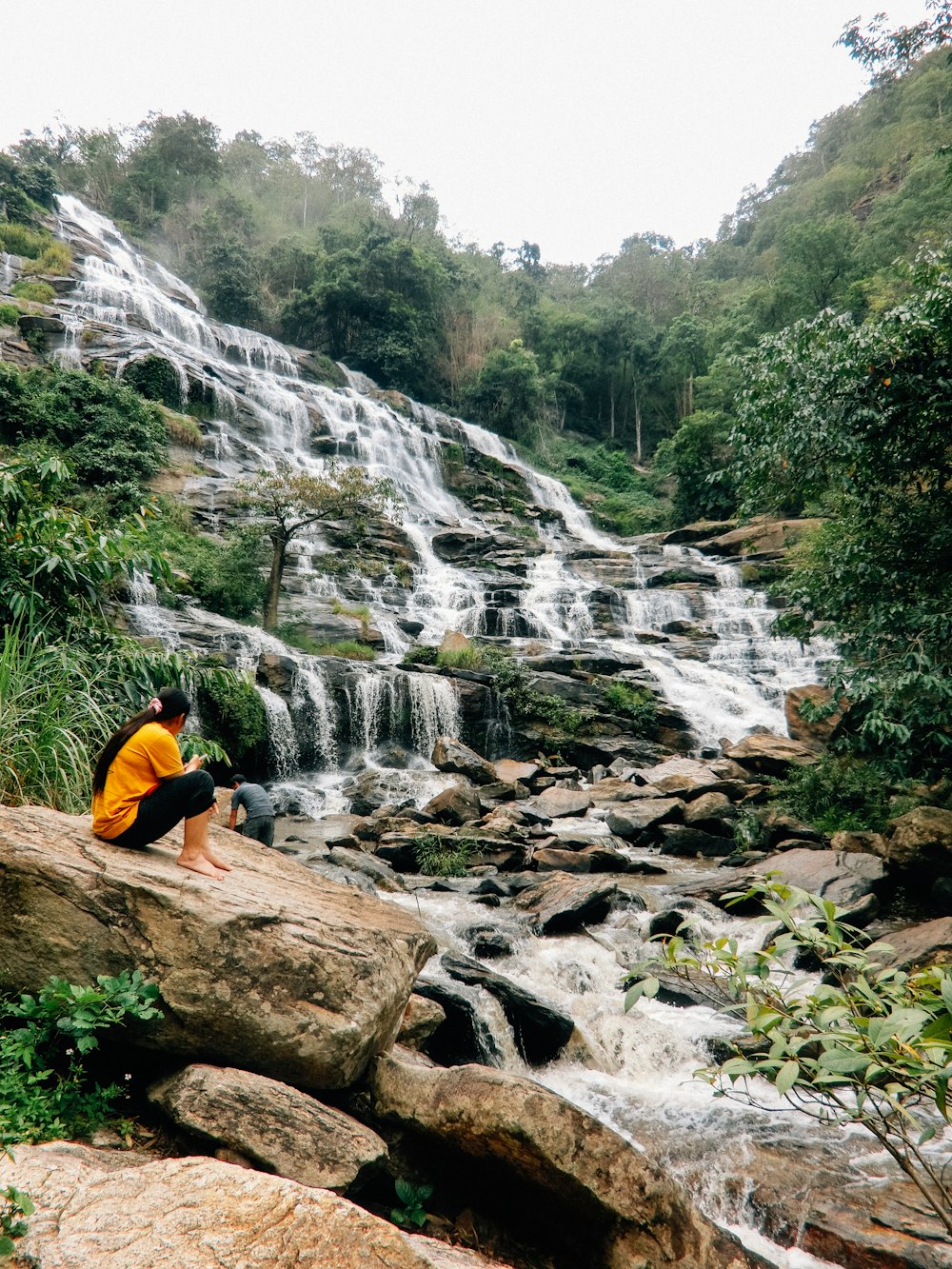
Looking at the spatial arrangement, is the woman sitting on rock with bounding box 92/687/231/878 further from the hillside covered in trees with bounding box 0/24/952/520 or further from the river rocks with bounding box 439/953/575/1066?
the hillside covered in trees with bounding box 0/24/952/520

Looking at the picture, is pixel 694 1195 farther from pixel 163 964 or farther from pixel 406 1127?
pixel 163 964

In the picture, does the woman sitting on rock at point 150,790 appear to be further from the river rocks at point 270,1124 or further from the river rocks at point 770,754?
the river rocks at point 770,754

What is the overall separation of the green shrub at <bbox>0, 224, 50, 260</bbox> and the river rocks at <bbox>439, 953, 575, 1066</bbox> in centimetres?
3429

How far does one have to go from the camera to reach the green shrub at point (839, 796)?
9219mm

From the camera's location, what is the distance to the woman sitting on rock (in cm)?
359

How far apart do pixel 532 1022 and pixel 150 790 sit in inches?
113

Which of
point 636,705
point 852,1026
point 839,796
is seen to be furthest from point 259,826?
point 636,705

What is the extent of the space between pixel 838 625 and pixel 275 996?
767cm

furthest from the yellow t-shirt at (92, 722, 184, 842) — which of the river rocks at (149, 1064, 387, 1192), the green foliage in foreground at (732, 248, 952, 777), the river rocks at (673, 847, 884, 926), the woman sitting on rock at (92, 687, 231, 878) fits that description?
the green foliage in foreground at (732, 248, 952, 777)

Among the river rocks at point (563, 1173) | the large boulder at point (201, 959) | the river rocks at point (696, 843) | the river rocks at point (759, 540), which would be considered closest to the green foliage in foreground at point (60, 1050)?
the large boulder at point (201, 959)

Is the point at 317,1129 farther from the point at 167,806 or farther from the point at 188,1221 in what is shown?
the point at 167,806

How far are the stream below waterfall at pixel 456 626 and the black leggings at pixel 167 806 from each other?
2.16 meters

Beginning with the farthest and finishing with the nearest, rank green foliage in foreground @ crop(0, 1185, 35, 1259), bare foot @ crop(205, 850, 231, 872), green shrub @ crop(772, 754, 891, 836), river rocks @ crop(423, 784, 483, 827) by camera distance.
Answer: river rocks @ crop(423, 784, 483, 827) < green shrub @ crop(772, 754, 891, 836) < bare foot @ crop(205, 850, 231, 872) < green foliage in foreground @ crop(0, 1185, 35, 1259)

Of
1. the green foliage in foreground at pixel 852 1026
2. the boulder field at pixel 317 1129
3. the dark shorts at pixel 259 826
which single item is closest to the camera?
the green foliage in foreground at pixel 852 1026
